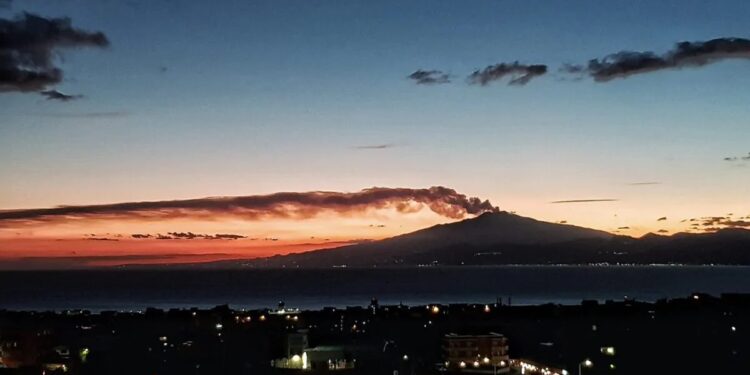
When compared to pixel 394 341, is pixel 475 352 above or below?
above

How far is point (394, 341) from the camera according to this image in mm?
47875

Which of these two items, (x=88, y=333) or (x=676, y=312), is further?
(x=676, y=312)

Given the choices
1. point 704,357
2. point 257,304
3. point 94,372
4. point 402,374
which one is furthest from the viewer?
point 257,304

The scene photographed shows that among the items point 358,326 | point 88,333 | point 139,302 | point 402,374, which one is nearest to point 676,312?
point 358,326

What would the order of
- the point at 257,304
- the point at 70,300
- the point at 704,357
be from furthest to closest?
the point at 70,300, the point at 257,304, the point at 704,357

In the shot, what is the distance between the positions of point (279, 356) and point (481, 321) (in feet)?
111

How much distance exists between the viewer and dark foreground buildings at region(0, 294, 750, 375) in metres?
33.3

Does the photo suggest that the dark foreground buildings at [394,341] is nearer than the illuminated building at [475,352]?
No

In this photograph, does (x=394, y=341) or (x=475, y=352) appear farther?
(x=394, y=341)

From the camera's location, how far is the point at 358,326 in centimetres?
6069

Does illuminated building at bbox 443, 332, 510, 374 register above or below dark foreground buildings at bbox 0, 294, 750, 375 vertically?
above

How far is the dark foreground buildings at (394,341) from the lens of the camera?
33281mm

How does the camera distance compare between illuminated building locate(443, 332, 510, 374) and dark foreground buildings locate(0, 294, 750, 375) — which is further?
dark foreground buildings locate(0, 294, 750, 375)

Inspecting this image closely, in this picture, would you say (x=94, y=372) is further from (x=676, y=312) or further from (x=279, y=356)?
(x=676, y=312)
